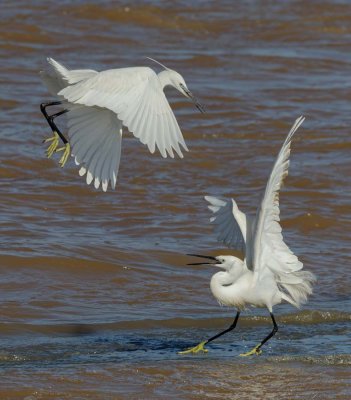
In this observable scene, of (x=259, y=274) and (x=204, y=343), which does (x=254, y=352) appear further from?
(x=259, y=274)

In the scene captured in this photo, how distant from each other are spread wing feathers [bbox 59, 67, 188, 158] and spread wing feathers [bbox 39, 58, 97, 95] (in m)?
0.16

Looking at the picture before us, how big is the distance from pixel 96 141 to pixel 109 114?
8.8 inches

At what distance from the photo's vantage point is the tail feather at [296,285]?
24.2ft

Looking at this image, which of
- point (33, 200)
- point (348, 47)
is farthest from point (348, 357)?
point (348, 47)

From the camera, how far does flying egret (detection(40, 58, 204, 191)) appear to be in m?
7.04

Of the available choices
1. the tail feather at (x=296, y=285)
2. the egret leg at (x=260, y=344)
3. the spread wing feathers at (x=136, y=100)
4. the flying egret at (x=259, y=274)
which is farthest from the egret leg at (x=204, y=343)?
the spread wing feathers at (x=136, y=100)

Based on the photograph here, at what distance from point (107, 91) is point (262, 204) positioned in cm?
137

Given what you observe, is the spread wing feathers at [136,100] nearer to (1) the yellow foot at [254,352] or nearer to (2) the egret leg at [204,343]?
(2) the egret leg at [204,343]

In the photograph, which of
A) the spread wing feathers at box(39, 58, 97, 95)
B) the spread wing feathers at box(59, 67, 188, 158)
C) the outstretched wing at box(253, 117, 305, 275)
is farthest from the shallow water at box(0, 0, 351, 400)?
the spread wing feathers at box(39, 58, 97, 95)

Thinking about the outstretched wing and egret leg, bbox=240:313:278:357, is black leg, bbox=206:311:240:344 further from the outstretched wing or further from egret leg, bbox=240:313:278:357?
the outstretched wing

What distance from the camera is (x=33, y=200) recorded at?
10.7 metres

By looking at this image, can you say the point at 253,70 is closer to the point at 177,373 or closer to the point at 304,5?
the point at 304,5

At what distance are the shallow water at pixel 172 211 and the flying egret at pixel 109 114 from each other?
3.82 feet

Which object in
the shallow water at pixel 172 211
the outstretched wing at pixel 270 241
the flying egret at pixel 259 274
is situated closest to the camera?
the outstretched wing at pixel 270 241
